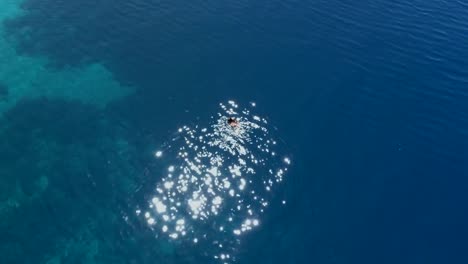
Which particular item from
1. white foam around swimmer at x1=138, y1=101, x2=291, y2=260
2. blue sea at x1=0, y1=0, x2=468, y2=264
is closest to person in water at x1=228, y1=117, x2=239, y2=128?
white foam around swimmer at x1=138, y1=101, x2=291, y2=260

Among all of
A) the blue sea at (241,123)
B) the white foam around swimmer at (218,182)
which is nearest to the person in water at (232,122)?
the white foam around swimmer at (218,182)

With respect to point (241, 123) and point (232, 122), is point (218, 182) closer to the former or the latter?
point (232, 122)

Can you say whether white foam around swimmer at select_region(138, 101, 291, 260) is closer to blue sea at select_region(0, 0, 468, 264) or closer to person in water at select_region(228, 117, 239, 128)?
blue sea at select_region(0, 0, 468, 264)

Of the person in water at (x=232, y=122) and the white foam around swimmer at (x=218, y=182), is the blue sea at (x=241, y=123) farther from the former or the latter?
the person in water at (x=232, y=122)

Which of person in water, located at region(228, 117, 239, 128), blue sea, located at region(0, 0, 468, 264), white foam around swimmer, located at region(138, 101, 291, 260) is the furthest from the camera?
person in water, located at region(228, 117, 239, 128)

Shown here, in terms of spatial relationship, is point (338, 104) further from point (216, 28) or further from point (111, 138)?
point (111, 138)

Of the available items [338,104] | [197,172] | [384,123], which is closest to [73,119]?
[197,172]

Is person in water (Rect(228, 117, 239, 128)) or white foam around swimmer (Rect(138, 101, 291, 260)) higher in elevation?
person in water (Rect(228, 117, 239, 128))
